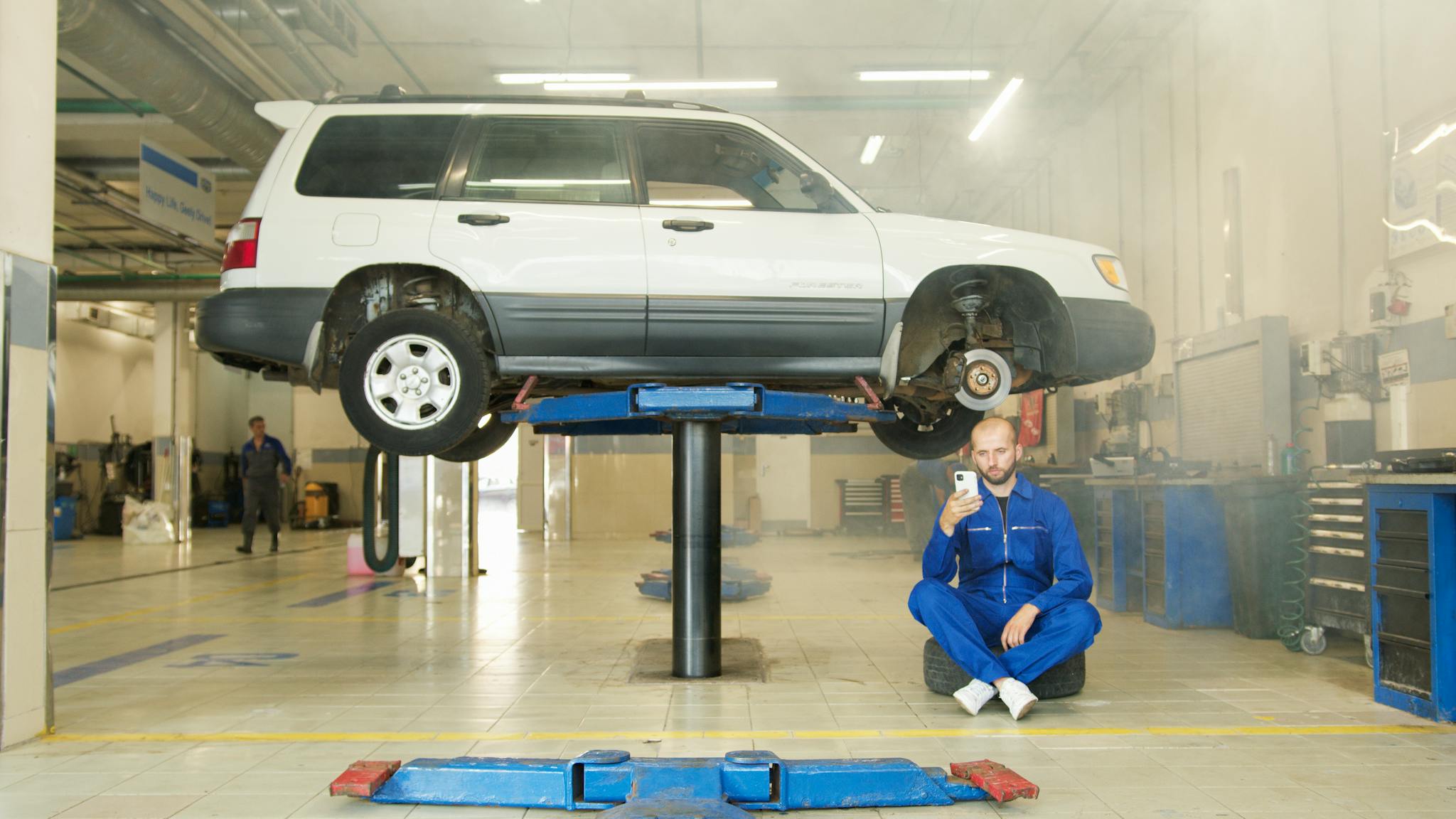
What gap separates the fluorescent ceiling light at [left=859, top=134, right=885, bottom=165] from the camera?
33.0 feet

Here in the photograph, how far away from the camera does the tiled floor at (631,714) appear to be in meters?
2.66

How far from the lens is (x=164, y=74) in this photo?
21.0 feet

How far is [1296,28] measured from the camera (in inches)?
236

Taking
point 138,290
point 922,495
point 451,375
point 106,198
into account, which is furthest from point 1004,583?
point 138,290

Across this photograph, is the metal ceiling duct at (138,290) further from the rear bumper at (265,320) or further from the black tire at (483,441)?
the rear bumper at (265,320)

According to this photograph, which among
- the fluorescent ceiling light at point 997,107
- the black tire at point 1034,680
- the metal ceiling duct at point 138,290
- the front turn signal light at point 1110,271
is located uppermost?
the fluorescent ceiling light at point 997,107

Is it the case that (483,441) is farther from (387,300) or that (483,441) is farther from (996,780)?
(996,780)

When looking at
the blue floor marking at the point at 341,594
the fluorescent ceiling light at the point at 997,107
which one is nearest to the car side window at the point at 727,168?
the fluorescent ceiling light at the point at 997,107

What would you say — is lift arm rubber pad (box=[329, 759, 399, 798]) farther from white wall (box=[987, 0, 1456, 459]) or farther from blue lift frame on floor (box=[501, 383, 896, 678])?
white wall (box=[987, 0, 1456, 459])

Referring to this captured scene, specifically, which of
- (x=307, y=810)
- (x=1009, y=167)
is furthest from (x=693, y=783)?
(x=1009, y=167)

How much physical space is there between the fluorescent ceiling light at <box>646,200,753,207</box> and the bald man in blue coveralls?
1302mm

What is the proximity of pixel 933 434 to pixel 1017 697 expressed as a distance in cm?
156

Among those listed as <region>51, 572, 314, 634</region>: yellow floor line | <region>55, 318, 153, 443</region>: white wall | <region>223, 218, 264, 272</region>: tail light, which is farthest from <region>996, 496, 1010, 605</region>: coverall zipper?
<region>55, 318, 153, 443</region>: white wall

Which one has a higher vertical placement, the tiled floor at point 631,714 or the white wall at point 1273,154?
the white wall at point 1273,154
